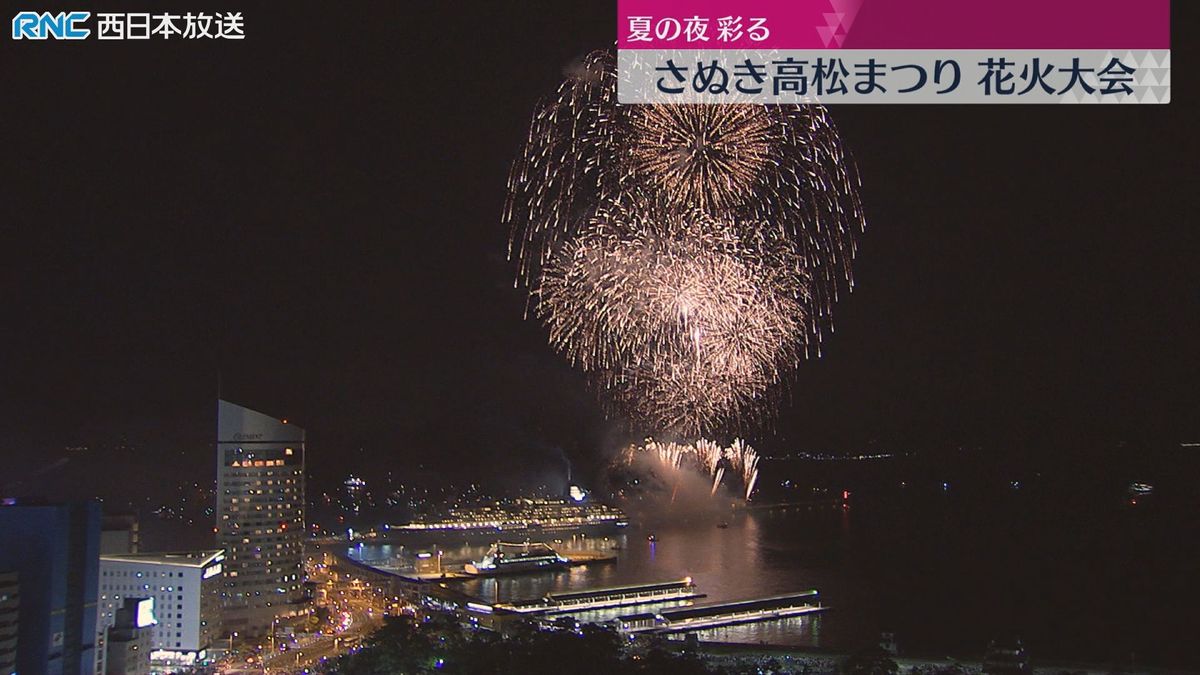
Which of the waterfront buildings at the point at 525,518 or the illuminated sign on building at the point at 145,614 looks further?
the waterfront buildings at the point at 525,518

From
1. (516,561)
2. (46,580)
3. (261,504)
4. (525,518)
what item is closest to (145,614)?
(46,580)

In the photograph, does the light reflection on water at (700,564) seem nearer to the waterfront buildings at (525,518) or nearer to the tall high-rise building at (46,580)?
the waterfront buildings at (525,518)

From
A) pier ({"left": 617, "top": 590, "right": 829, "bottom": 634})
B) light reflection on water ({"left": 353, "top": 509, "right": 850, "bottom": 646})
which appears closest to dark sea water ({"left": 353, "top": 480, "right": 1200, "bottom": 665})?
light reflection on water ({"left": 353, "top": 509, "right": 850, "bottom": 646})

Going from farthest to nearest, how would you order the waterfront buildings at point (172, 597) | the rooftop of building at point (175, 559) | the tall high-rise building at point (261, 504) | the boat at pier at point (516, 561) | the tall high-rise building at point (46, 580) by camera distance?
the boat at pier at point (516, 561) < the tall high-rise building at point (261, 504) < the rooftop of building at point (175, 559) < the waterfront buildings at point (172, 597) < the tall high-rise building at point (46, 580)

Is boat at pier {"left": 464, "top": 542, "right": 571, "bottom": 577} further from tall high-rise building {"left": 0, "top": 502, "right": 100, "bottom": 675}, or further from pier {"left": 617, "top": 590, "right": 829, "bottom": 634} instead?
tall high-rise building {"left": 0, "top": 502, "right": 100, "bottom": 675}

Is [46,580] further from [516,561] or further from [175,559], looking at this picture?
[516,561]

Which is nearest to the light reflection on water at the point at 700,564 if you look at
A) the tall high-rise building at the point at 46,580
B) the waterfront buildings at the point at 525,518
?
the waterfront buildings at the point at 525,518
